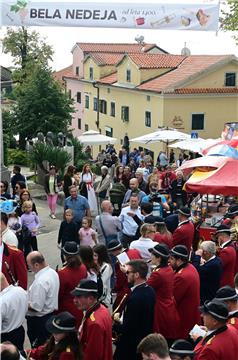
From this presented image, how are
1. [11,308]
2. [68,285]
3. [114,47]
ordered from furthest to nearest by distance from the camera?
[114,47] → [68,285] → [11,308]

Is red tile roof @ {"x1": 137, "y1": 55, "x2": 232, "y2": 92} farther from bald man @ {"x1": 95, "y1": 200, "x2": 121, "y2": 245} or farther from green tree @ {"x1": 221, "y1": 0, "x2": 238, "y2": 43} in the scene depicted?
bald man @ {"x1": 95, "y1": 200, "x2": 121, "y2": 245}

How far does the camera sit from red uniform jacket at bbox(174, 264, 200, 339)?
24.3ft

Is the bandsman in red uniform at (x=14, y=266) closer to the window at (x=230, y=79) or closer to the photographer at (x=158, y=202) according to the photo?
the photographer at (x=158, y=202)

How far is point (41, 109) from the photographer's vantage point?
36688 millimetres

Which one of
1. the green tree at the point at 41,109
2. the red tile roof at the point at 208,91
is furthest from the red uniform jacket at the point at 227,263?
the red tile roof at the point at 208,91

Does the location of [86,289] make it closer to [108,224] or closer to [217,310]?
[217,310]

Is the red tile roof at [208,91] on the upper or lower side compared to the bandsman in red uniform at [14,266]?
upper

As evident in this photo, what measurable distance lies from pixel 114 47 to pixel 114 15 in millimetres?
54884

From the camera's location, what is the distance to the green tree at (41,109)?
36406 mm

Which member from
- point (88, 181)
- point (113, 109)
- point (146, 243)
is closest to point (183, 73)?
point (113, 109)

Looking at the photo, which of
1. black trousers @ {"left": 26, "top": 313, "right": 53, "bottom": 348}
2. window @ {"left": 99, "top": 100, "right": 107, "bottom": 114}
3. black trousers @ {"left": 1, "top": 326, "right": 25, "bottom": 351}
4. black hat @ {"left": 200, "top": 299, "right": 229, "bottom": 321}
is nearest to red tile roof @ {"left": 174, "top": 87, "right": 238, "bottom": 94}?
window @ {"left": 99, "top": 100, "right": 107, "bottom": 114}

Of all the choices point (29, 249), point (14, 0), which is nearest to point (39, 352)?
point (29, 249)

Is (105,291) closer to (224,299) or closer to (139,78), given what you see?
(224,299)

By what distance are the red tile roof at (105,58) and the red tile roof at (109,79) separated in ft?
4.73
